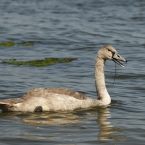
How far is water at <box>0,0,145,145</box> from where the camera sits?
37.0 ft

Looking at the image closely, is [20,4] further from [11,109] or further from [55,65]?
[11,109]

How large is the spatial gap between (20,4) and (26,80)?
60.1 ft

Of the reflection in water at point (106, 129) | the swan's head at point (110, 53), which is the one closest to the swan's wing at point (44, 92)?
the reflection in water at point (106, 129)

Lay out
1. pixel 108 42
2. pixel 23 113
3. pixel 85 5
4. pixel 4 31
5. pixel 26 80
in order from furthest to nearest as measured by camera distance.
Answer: pixel 85 5, pixel 4 31, pixel 108 42, pixel 26 80, pixel 23 113

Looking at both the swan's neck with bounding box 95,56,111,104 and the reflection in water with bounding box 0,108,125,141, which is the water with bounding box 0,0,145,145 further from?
the swan's neck with bounding box 95,56,111,104

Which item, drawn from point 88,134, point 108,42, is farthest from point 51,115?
point 108,42

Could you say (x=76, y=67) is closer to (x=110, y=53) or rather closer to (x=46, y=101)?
(x=110, y=53)

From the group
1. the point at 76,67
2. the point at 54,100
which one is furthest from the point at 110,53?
the point at 76,67

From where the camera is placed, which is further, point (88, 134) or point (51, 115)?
point (51, 115)

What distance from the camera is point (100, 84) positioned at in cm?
1402

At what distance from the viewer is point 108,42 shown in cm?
2294

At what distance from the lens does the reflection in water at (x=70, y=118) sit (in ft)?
37.5

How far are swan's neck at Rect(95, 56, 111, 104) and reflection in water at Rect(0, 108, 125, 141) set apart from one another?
0.44m

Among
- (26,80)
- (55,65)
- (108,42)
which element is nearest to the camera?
(26,80)
